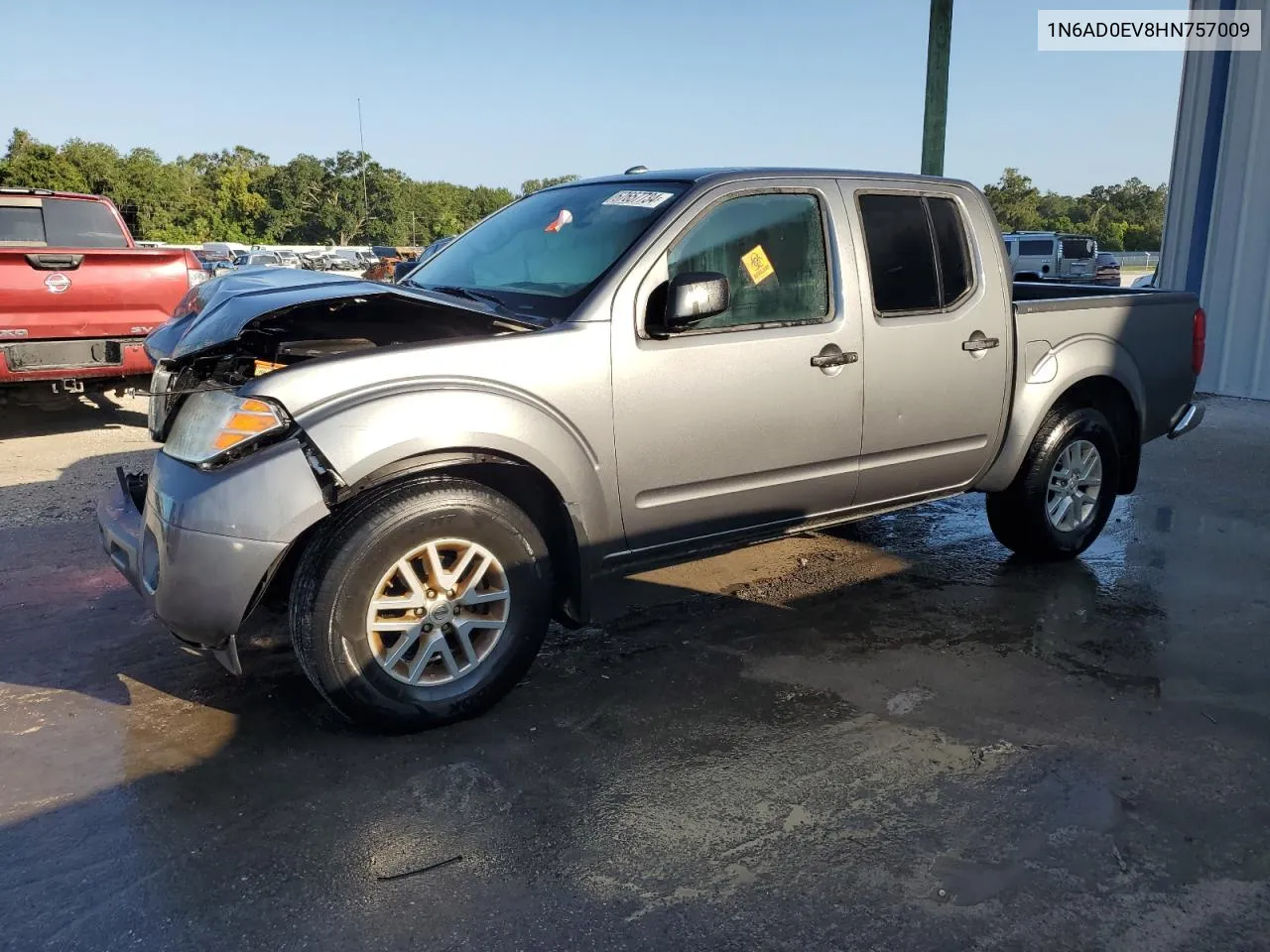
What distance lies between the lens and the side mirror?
11.0 ft

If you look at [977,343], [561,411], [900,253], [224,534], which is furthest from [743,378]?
[224,534]

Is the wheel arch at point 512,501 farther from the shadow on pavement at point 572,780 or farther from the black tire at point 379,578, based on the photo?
the shadow on pavement at point 572,780

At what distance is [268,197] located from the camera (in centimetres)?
9938

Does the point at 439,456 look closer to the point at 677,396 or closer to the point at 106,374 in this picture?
the point at 677,396

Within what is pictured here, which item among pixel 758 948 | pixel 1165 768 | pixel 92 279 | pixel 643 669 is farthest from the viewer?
pixel 92 279

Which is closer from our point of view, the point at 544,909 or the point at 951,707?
the point at 544,909

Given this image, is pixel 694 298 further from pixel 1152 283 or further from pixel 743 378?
pixel 1152 283

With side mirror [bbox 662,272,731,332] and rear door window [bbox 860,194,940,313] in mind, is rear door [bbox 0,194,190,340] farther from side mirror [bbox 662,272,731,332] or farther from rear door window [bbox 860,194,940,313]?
rear door window [bbox 860,194,940,313]

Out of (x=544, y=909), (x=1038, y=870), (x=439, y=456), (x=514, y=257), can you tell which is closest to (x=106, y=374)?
(x=514, y=257)

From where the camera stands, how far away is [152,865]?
8.40 ft

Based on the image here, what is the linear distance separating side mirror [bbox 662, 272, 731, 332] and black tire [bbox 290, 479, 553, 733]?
0.87 meters

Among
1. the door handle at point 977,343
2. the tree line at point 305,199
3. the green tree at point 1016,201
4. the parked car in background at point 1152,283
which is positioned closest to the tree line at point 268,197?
the tree line at point 305,199

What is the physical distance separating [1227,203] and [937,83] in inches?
147

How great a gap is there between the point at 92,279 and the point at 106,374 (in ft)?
2.36
